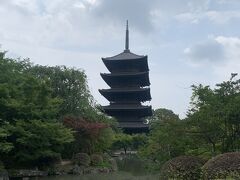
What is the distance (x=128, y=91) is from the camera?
5109 cm

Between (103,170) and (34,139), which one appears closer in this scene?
(34,139)

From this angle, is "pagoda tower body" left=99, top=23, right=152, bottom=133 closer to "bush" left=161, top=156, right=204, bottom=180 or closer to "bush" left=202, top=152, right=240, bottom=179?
"bush" left=161, top=156, right=204, bottom=180

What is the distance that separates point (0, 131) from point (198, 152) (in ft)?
32.9

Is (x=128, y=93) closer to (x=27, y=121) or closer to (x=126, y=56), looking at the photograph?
(x=126, y=56)

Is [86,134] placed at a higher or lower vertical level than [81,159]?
higher

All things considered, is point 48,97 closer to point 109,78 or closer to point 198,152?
point 198,152

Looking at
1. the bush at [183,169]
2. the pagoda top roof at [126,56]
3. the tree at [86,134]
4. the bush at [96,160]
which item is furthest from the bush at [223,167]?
the pagoda top roof at [126,56]

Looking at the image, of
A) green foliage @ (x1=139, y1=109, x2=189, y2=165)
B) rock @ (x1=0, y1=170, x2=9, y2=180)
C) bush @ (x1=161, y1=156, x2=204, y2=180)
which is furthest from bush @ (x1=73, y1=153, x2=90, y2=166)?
bush @ (x1=161, y1=156, x2=204, y2=180)

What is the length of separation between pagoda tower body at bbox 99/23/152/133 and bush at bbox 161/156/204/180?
38028mm

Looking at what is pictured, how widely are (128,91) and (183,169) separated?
128 feet

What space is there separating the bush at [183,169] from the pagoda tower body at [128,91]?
3803 centimetres

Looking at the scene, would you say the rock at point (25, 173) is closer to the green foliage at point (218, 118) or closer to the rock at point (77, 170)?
the rock at point (77, 170)

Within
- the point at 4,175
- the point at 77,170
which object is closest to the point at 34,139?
the point at 4,175

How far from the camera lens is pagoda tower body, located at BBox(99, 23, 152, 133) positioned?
5141 cm
